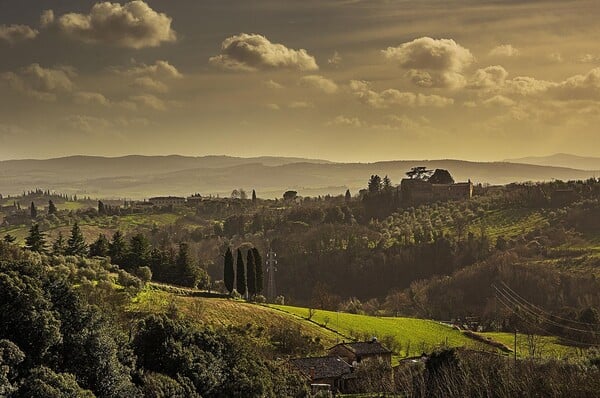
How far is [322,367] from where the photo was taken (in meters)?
40.5

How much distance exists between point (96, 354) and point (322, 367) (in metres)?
22.6

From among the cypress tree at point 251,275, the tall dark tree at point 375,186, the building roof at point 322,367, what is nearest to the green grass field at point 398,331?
the cypress tree at point 251,275

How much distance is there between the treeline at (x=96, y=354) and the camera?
17969mm

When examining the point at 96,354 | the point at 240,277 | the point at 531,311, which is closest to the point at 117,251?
the point at 240,277

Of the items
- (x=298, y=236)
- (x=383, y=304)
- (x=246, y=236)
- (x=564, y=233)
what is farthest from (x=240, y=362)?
(x=246, y=236)

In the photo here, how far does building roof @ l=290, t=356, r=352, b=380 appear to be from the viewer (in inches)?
1561

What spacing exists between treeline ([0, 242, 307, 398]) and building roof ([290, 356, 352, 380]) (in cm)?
1249

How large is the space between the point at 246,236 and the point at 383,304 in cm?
4876

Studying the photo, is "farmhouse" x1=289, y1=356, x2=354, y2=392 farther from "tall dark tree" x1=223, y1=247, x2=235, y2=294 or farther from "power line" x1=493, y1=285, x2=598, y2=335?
"power line" x1=493, y1=285, x2=598, y2=335

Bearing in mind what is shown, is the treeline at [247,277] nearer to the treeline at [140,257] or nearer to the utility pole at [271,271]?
the treeline at [140,257]

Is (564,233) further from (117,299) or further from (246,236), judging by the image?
(117,299)

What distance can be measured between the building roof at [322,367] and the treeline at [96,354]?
12491 millimetres

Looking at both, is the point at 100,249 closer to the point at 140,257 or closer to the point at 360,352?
the point at 140,257

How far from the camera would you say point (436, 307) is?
91.2 m
